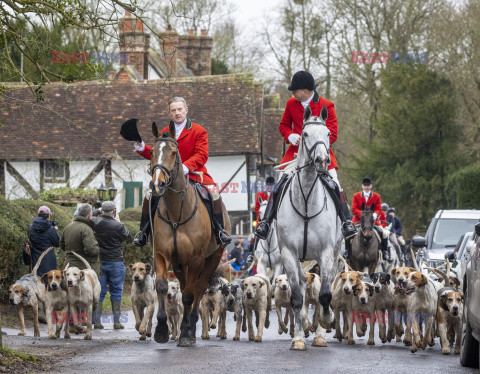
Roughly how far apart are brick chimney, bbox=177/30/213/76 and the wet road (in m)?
38.6

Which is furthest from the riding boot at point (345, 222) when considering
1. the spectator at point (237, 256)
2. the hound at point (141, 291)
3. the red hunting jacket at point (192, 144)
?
the spectator at point (237, 256)

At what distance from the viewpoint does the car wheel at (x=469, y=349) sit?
8.83 metres

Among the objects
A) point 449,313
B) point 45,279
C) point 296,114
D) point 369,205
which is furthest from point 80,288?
point 369,205

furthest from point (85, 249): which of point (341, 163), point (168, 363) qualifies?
point (341, 163)

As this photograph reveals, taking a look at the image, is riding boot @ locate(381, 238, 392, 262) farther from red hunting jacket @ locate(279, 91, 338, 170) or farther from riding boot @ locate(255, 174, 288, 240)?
riding boot @ locate(255, 174, 288, 240)

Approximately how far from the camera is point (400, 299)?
12711mm

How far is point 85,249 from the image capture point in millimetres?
15203

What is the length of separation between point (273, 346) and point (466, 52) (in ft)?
99.5

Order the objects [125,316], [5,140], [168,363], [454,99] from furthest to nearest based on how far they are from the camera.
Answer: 1. [454,99]
2. [5,140]
3. [125,316]
4. [168,363]

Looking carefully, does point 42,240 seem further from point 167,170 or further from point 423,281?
point 423,281

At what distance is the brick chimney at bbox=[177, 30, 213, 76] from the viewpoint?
49.9 metres

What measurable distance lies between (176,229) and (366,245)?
967 centimetres

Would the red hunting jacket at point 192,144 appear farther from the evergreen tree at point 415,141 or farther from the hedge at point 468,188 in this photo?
the evergreen tree at point 415,141

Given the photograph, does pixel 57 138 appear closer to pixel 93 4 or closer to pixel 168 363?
pixel 93 4
